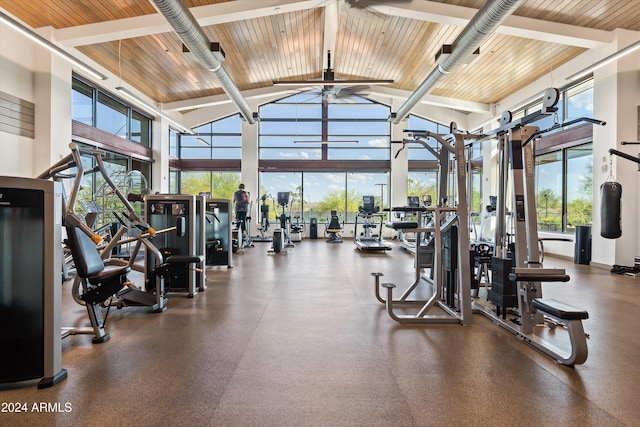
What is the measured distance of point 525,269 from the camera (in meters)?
2.95

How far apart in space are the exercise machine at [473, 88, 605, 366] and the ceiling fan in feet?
15.3

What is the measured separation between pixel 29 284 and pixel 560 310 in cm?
369

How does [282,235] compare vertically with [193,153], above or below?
below

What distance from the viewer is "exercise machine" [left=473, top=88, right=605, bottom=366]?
263 centimetres

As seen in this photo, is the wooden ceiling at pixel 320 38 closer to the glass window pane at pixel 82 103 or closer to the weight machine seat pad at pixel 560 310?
the glass window pane at pixel 82 103

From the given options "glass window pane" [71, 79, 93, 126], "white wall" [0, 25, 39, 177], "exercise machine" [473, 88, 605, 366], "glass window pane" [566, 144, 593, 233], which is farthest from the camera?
"glass window pane" [566, 144, 593, 233]

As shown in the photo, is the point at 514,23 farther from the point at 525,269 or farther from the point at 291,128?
the point at 291,128

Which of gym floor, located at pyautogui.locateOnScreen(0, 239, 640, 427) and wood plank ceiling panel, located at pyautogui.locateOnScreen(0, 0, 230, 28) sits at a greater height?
wood plank ceiling panel, located at pyautogui.locateOnScreen(0, 0, 230, 28)

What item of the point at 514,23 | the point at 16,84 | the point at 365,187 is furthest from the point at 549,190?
the point at 16,84

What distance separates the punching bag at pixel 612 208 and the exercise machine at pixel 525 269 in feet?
11.4

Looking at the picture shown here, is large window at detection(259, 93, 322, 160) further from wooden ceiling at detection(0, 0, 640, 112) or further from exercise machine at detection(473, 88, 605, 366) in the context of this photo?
exercise machine at detection(473, 88, 605, 366)

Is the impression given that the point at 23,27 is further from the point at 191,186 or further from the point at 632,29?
the point at 632,29

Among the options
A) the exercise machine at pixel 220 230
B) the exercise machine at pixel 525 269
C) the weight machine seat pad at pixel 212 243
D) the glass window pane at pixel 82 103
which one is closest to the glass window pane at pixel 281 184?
the glass window pane at pixel 82 103

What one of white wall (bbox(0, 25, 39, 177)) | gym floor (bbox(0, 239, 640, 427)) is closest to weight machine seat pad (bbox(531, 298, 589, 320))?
gym floor (bbox(0, 239, 640, 427))
